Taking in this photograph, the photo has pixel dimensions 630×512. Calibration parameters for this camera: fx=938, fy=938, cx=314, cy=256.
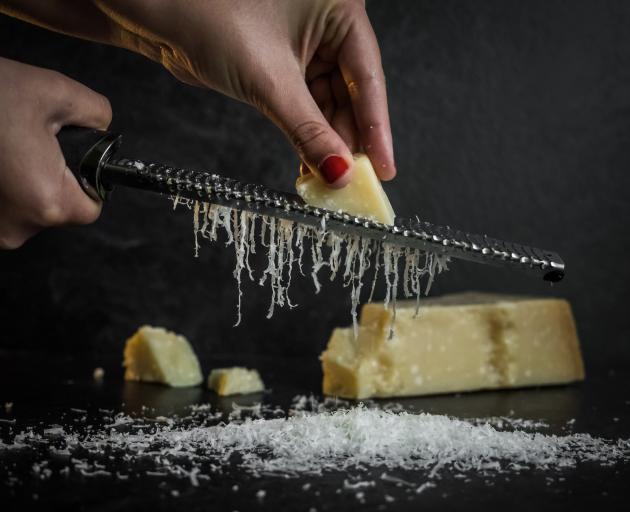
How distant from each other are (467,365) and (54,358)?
0.97m

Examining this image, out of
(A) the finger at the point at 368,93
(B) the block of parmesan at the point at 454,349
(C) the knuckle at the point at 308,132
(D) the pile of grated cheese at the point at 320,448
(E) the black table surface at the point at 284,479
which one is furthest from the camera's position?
(B) the block of parmesan at the point at 454,349

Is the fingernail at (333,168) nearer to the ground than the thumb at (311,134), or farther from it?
nearer to the ground

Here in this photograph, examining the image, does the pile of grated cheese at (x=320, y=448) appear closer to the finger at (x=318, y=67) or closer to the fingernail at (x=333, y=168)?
the fingernail at (x=333, y=168)

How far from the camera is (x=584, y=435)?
1.49 m

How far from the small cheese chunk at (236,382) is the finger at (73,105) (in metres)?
0.67

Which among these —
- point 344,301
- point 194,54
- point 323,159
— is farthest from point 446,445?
point 344,301

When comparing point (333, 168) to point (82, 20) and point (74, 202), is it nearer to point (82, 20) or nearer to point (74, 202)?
point (74, 202)

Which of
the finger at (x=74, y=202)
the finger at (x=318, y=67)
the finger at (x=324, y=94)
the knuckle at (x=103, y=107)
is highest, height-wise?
the finger at (x=318, y=67)

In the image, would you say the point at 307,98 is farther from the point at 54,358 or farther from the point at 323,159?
the point at 54,358

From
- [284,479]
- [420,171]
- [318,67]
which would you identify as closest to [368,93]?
[318,67]

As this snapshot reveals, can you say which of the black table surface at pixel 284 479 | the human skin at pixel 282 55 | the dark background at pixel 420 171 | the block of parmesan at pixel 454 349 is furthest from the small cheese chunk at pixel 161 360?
the human skin at pixel 282 55

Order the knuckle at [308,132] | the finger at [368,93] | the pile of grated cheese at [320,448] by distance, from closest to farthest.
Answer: the pile of grated cheese at [320,448] < the knuckle at [308,132] < the finger at [368,93]

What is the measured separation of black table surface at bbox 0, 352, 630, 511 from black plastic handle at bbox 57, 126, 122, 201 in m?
0.39

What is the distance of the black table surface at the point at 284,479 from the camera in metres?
1.10
